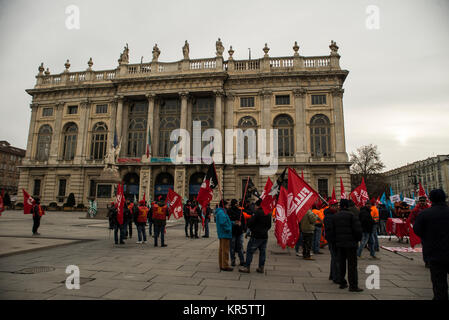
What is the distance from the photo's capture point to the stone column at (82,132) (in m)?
36.9

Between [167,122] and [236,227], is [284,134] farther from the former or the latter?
[236,227]

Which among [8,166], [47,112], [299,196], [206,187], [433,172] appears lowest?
[299,196]

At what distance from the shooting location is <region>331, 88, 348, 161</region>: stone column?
1241 inches

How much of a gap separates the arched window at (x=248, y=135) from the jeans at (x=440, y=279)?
2847 centimetres

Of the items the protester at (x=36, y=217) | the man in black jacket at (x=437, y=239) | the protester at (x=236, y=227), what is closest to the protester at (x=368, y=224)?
the protester at (x=236, y=227)

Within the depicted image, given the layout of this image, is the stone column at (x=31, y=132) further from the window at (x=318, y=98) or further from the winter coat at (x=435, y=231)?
the winter coat at (x=435, y=231)

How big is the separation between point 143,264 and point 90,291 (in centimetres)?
247

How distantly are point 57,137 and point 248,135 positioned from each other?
88.7ft

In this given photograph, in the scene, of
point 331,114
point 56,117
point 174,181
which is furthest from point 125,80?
point 331,114

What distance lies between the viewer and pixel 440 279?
4.33 metres

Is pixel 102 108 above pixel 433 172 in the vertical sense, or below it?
above

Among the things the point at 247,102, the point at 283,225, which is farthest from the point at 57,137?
the point at 283,225
